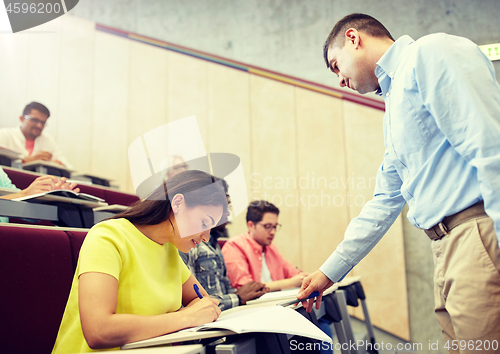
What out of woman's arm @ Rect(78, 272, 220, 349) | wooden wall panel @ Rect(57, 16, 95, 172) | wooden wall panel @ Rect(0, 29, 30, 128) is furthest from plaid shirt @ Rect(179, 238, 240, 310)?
wooden wall panel @ Rect(0, 29, 30, 128)

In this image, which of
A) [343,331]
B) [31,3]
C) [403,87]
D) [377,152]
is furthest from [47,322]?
[31,3]

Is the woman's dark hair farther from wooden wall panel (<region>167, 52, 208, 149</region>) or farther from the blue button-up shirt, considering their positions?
wooden wall panel (<region>167, 52, 208, 149</region>)

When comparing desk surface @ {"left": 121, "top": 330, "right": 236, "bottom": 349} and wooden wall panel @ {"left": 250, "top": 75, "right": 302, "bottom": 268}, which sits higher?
wooden wall panel @ {"left": 250, "top": 75, "right": 302, "bottom": 268}

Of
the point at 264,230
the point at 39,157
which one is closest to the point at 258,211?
the point at 264,230

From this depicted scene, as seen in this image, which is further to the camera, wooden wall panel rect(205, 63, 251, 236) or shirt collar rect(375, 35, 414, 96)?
wooden wall panel rect(205, 63, 251, 236)

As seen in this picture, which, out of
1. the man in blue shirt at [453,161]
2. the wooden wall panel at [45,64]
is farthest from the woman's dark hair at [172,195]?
the wooden wall panel at [45,64]

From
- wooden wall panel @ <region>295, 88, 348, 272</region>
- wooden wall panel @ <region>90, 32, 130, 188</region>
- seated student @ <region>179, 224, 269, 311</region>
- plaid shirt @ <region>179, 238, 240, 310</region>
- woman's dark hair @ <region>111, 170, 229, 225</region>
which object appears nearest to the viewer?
woman's dark hair @ <region>111, 170, 229, 225</region>

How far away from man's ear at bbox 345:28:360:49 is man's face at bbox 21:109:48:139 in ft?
7.80

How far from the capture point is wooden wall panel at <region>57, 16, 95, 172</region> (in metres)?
3.02

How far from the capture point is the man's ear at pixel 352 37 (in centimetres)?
81

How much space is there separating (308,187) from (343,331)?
128 centimetres

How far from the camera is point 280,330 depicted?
546mm

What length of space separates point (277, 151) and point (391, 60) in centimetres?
190

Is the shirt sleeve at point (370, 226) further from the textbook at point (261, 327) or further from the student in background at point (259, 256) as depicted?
the student in background at point (259, 256)
